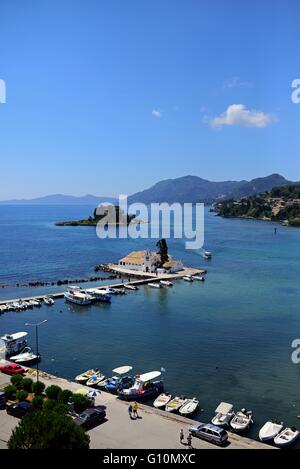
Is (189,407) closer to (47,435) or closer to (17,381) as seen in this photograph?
(17,381)

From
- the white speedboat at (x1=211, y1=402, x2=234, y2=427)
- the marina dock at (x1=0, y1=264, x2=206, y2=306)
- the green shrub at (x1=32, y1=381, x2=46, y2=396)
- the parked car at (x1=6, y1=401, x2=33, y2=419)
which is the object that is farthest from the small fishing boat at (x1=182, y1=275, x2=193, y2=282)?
the parked car at (x1=6, y1=401, x2=33, y2=419)

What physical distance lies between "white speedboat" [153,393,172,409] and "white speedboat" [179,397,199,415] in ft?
3.57

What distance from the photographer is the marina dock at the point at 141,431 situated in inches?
763

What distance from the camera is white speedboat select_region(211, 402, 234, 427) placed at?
74.1 ft

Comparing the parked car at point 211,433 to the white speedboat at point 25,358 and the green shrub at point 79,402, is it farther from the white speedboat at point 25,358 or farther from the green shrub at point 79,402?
the white speedboat at point 25,358

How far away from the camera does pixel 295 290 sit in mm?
55969

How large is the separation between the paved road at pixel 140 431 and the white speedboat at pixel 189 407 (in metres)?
1.11

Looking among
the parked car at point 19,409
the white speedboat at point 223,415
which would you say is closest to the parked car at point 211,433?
the white speedboat at point 223,415

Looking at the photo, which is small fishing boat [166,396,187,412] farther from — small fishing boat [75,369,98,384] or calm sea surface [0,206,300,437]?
small fishing boat [75,369,98,384]

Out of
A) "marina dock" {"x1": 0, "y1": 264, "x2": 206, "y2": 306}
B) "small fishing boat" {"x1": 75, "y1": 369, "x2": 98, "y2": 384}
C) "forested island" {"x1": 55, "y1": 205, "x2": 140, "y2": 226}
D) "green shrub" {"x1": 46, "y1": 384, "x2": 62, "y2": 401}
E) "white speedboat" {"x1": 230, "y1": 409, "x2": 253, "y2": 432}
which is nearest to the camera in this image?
"white speedboat" {"x1": 230, "y1": 409, "x2": 253, "y2": 432}

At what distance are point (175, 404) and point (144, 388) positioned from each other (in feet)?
8.08

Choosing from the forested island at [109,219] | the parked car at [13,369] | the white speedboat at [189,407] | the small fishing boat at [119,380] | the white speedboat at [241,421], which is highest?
the forested island at [109,219]

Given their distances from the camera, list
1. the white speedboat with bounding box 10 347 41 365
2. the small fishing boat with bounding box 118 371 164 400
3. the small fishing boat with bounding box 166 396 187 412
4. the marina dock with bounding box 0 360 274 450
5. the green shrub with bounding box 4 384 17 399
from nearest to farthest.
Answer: the marina dock with bounding box 0 360 274 450
the green shrub with bounding box 4 384 17 399
the small fishing boat with bounding box 166 396 187 412
the small fishing boat with bounding box 118 371 164 400
the white speedboat with bounding box 10 347 41 365
